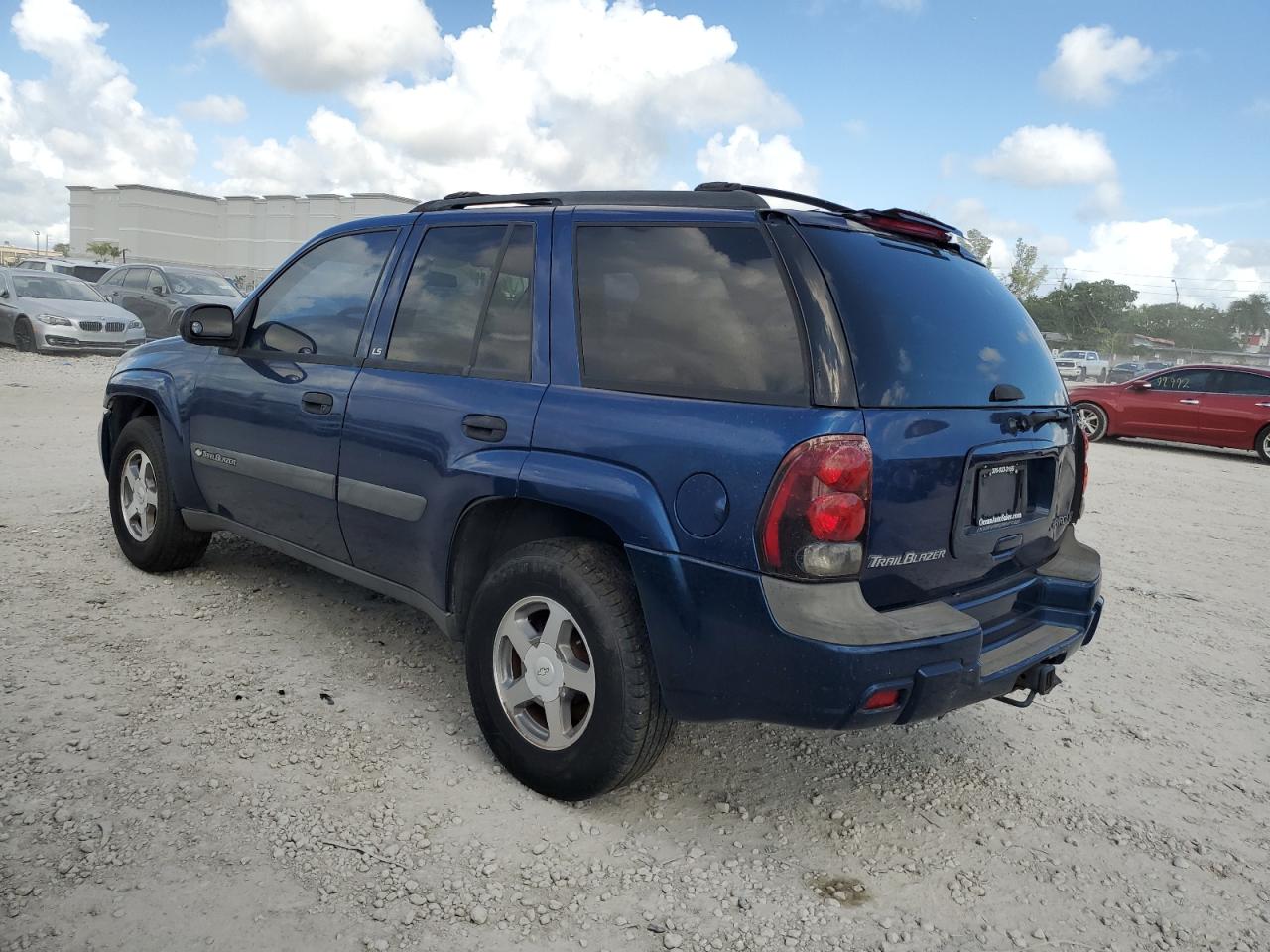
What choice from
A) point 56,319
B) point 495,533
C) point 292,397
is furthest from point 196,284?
point 495,533

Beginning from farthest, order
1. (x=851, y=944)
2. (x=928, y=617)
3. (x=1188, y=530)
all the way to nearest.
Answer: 1. (x=1188, y=530)
2. (x=928, y=617)
3. (x=851, y=944)

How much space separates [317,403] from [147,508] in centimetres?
170

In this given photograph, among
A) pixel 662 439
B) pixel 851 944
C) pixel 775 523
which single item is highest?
pixel 662 439

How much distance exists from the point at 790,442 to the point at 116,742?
2411mm

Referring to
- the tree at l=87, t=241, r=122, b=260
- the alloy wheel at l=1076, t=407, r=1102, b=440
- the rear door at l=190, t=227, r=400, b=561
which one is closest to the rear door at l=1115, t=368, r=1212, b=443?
the alloy wheel at l=1076, t=407, r=1102, b=440

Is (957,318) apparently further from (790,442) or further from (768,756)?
(768,756)

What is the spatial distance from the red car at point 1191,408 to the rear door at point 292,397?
13.2m

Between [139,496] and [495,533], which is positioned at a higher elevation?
[495,533]

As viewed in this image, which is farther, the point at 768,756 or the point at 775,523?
the point at 768,756

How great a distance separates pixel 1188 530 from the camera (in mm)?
7922

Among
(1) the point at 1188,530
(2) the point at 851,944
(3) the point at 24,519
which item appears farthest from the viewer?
(1) the point at 1188,530

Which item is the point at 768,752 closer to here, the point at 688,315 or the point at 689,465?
the point at 689,465

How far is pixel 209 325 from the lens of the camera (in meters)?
4.07

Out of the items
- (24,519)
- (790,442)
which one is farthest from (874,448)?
(24,519)
